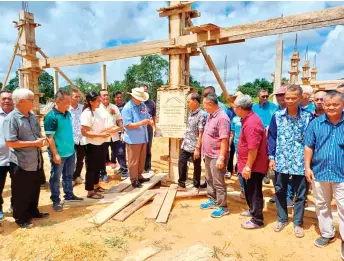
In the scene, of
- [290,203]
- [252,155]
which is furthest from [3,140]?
[290,203]

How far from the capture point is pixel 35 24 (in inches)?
266

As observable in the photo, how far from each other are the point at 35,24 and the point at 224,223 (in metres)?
6.52

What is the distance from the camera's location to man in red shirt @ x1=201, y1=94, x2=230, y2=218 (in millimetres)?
3779

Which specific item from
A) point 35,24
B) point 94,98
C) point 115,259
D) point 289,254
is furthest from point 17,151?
point 35,24

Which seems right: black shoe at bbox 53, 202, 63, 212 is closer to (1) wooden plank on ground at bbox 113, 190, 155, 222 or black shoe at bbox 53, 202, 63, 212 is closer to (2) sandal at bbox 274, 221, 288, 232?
(1) wooden plank on ground at bbox 113, 190, 155, 222

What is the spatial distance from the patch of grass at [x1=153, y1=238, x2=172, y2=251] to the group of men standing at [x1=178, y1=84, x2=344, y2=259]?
1.01 m

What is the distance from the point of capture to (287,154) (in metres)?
3.34

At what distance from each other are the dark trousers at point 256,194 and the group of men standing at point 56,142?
207 centimetres

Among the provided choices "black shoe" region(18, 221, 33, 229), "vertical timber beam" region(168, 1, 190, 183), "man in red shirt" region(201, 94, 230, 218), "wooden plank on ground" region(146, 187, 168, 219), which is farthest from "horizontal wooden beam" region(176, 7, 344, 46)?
"black shoe" region(18, 221, 33, 229)

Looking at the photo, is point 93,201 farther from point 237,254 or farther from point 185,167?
point 237,254

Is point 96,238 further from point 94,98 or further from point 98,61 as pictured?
point 98,61

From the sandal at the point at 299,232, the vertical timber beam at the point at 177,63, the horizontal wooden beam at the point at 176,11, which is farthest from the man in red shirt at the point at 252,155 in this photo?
the horizontal wooden beam at the point at 176,11

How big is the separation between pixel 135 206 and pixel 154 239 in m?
1.01

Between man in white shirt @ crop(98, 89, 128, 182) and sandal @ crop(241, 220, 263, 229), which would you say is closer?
sandal @ crop(241, 220, 263, 229)
